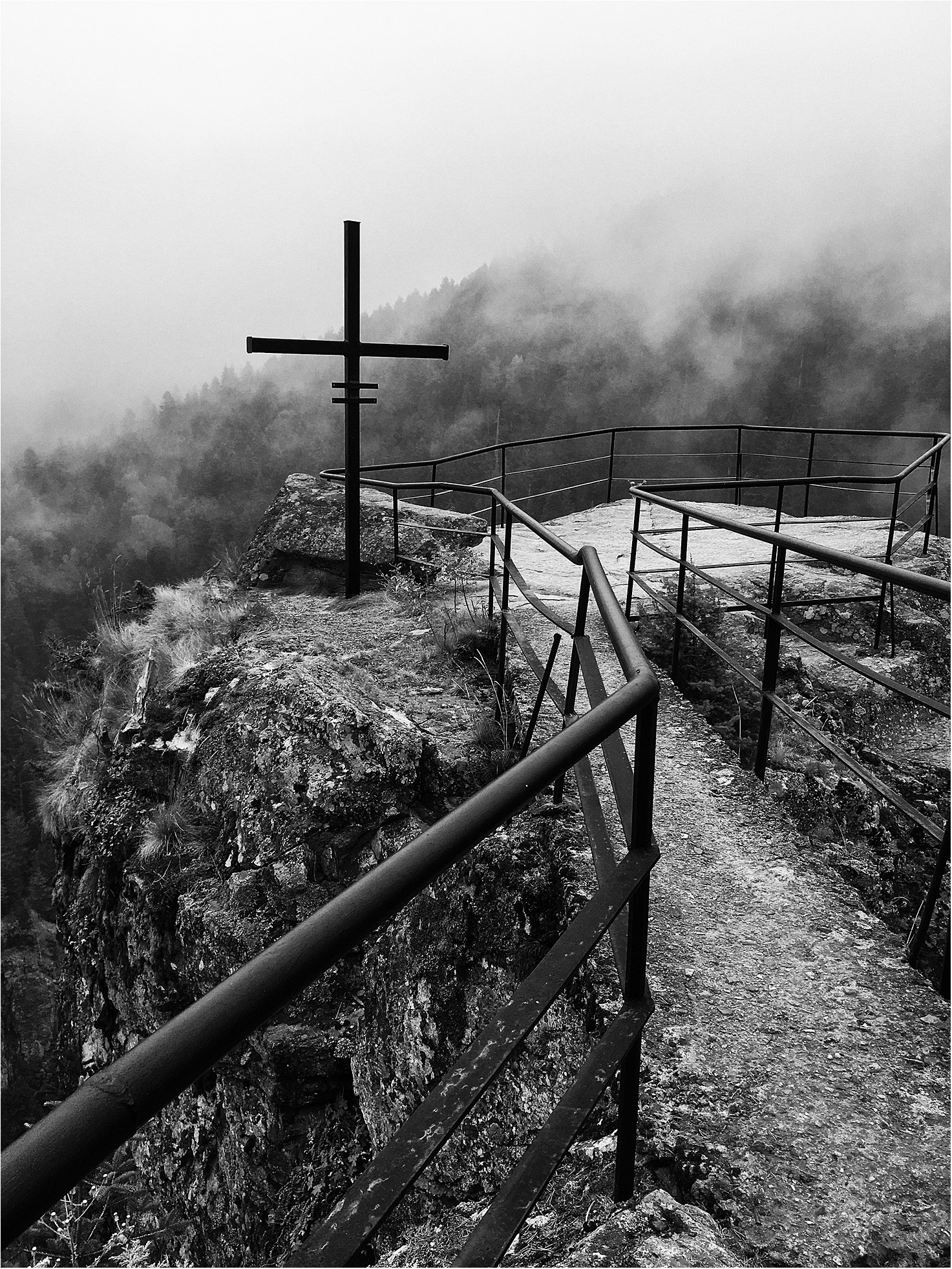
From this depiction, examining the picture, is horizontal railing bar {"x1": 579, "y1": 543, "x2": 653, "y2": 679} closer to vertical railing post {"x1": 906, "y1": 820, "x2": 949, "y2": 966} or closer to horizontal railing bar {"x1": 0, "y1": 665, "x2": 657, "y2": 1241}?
horizontal railing bar {"x1": 0, "y1": 665, "x2": 657, "y2": 1241}

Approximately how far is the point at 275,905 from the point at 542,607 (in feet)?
6.45

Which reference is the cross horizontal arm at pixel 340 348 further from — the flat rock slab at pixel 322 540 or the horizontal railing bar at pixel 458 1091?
the horizontal railing bar at pixel 458 1091

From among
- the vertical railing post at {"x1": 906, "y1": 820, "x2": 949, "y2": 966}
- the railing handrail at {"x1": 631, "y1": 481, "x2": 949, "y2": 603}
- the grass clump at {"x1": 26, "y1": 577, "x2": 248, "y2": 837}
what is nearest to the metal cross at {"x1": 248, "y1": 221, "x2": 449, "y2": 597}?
the grass clump at {"x1": 26, "y1": 577, "x2": 248, "y2": 837}

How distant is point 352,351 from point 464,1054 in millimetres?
7061

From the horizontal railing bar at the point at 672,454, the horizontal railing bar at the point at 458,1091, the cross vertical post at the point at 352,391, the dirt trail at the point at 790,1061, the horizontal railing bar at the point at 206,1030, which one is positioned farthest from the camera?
the horizontal railing bar at the point at 672,454

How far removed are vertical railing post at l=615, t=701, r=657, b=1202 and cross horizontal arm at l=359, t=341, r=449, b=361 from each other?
6.40m

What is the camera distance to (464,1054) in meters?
1.28

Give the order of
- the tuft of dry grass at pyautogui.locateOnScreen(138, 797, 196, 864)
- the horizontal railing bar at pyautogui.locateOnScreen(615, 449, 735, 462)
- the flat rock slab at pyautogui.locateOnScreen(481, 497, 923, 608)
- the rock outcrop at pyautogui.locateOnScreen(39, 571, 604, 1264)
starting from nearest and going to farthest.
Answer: the rock outcrop at pyautogui.locateOnScreen(39, 571, 604, 1264) < the tuft of dry grass at pyautogui.locateOnScreen(138, 797, 196, 864) < the flat rock slab at pyautogui.locateOnScreen(481, 497, 923, 608) < the horizontal railing bar at pyautogui.locateOnScreen(615, 449, 735, 462)

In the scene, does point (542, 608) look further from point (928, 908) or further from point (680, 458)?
point (680, 458)

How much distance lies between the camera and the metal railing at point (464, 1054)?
1.98 ft

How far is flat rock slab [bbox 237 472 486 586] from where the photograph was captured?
8984 mm

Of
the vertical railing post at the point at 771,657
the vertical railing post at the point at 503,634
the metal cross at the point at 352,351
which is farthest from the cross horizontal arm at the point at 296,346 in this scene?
the vertical railing post at the point at 771,657

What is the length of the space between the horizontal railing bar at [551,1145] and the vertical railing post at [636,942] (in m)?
0.06

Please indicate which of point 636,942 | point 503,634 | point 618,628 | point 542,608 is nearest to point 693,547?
point 503,634
